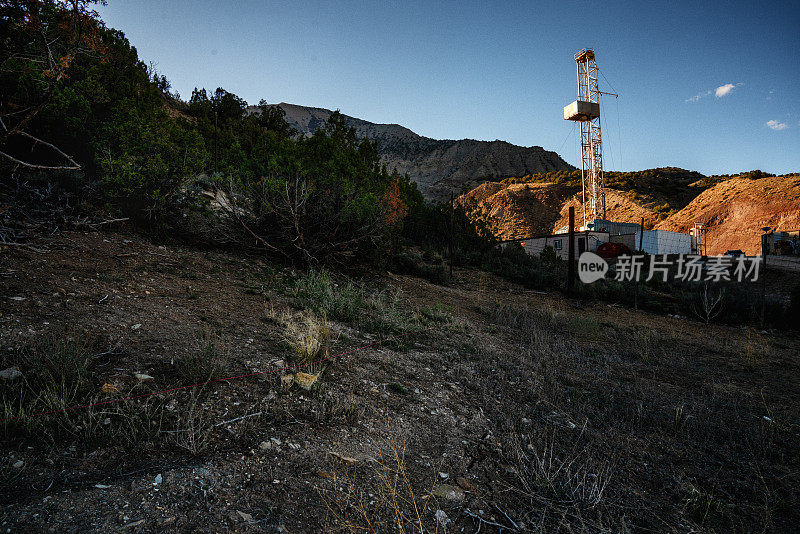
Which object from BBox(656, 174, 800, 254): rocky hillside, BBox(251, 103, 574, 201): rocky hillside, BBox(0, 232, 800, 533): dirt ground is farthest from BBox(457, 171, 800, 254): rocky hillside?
BBox(251, 103, 574, 201): rocky hillside

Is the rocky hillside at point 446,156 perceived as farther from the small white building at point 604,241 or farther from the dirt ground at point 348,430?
the dirt ground at point 348,430

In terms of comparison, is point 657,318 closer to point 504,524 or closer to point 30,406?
point 504,524

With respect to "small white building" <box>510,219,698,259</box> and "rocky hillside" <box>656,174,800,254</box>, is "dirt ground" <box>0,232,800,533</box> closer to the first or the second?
"small white building" <box>510,219,698,259</box>

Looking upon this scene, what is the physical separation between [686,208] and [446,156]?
170 feet

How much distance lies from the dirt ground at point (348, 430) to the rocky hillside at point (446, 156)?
65470 millimetres

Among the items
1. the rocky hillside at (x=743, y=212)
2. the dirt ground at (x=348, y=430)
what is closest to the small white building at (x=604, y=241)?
the rocky hillside at (x=743, y=212)

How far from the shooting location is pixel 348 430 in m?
2.64

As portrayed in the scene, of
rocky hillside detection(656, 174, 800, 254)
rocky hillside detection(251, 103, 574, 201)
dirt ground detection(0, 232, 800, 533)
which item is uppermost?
rocky hillside detection(251, 103, 574, 201)

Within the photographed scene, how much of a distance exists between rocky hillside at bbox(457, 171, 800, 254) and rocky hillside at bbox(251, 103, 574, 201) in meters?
18.6

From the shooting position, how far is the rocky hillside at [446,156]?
74688 millimetres

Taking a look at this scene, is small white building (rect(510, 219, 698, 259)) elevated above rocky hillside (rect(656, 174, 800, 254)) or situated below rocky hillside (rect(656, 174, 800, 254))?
below

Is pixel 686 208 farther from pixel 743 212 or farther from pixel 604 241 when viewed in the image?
pixel 604 241

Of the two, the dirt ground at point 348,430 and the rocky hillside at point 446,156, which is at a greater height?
the rocky hillside at point 446,156

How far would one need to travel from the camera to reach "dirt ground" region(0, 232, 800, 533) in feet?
5.98
